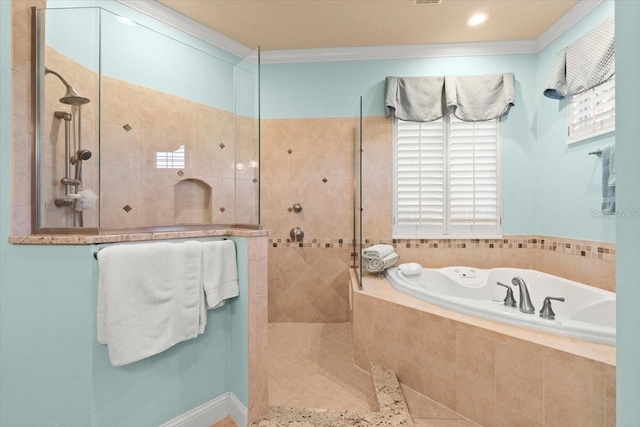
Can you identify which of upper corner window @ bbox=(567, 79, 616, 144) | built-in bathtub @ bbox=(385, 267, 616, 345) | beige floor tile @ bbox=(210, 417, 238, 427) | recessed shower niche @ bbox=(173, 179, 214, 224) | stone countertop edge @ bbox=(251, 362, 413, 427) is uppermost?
upper corner window @ bbox=(567, 79, 616, 144)

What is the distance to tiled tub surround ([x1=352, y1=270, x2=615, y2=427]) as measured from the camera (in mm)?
1172

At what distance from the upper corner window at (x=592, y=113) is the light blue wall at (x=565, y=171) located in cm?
5

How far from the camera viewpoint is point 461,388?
1.51 m

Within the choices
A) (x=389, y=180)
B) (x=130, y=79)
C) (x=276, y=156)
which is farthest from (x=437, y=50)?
(x=130, y=79)

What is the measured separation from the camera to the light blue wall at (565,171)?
6.86ft

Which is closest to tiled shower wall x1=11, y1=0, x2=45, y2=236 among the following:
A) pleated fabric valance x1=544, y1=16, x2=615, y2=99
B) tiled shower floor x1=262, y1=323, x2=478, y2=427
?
tiled shower floor x1=262, y1=323, x2=478, y2=427

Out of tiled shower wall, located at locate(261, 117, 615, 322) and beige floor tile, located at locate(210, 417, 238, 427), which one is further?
tiled shower wall, located at locate(261, 117, 615, 322)

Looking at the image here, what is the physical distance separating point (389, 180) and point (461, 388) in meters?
1.80

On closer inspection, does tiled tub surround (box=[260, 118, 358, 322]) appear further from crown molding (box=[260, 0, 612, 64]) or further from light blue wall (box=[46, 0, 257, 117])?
light blue wall (box=[46, 0, 257, 117])

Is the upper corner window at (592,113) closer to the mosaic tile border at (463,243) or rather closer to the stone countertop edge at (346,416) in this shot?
the mosaic tile border at (463,243)

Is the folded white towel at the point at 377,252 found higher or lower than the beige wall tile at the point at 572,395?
higher

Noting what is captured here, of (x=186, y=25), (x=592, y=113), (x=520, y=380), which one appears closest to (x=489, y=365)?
(x=520, y=380)

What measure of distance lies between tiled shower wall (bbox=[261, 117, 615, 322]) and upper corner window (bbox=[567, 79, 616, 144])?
1281 millimetres

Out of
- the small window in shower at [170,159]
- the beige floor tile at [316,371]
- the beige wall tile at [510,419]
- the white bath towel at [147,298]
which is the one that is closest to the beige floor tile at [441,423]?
the beige wall tile at [510,419]
